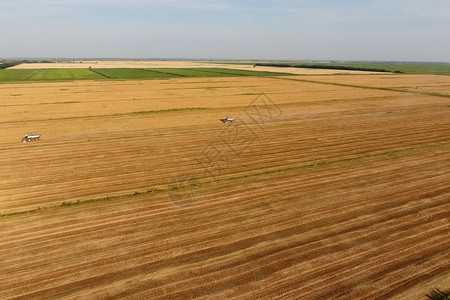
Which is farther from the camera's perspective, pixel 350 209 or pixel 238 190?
pixel 238 190

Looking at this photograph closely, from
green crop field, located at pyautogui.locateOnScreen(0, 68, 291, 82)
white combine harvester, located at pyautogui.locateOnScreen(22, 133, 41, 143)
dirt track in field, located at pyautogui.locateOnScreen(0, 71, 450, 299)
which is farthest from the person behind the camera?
green crop field, located at pyautogui.locateOnScreen(0, 68, 291, 82)

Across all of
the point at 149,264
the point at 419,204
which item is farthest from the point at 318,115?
the point at 149,264

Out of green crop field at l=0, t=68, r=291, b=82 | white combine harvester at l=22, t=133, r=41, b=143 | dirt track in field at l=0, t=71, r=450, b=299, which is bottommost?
green crop field at l=0, t=68, r=291, b=82

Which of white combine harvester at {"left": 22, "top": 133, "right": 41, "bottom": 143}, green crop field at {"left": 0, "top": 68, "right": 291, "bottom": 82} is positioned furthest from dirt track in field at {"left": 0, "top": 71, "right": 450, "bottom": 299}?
green crop field at {"left": 0, "top": 68, "right": 291, "bottom": 82}

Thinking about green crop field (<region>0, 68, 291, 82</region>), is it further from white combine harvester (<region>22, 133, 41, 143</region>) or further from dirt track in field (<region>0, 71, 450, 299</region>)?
white combine harvester (<region>22, 133, 41, 143</region>)

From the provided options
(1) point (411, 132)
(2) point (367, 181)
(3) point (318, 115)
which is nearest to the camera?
(2) point (367, 181)

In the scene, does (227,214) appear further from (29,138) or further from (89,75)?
(89,75)

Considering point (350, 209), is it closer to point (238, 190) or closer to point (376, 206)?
point (376, 206)

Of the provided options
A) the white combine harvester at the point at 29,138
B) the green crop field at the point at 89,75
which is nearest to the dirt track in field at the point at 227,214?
the white combine harvester at the point at 29,138

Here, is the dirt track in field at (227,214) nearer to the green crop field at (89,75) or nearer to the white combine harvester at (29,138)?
the white combine harvester at (29,138)
